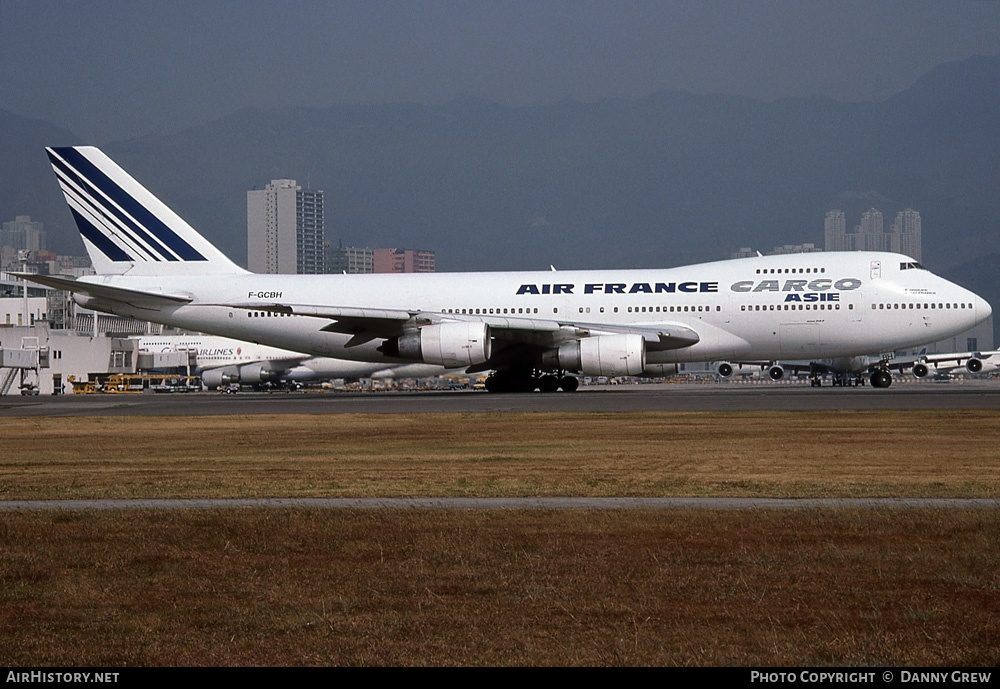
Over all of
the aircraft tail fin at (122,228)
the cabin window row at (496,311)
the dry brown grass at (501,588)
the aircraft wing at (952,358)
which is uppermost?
the aircraft tail fin at (122,228)

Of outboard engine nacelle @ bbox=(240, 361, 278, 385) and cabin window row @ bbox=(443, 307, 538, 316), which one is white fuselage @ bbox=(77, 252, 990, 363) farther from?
outboard engine nacelle @ bbox=(240, 361, 278, 385)

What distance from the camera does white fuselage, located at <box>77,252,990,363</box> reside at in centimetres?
3894

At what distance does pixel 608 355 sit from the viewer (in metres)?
36.9

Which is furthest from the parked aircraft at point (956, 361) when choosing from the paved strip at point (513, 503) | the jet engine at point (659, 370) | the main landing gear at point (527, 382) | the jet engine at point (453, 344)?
the paved strip at point (513, 503)

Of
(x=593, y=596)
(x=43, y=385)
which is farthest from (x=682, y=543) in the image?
(x=43, y=385)

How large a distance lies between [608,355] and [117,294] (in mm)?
17806

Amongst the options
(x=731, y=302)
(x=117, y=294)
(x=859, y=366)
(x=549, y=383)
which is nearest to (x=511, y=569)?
(x=731, y=302)

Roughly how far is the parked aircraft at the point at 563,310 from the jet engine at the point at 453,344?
0.05m

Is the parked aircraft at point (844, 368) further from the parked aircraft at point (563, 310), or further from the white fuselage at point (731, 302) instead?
the parked aircraft at point (563, 310)

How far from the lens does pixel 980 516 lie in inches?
456

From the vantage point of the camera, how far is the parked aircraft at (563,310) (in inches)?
1518

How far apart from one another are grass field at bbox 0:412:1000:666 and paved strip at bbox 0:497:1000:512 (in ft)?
1.52
